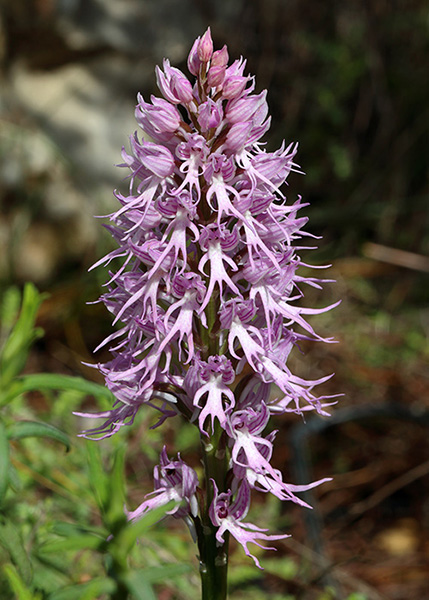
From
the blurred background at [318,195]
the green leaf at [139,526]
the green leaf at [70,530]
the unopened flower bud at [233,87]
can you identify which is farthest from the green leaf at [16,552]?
the blurred background at [318,195]

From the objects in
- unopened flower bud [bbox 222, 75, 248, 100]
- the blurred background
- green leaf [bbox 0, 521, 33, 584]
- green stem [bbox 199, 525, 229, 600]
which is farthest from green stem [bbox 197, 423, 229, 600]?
the blurred background

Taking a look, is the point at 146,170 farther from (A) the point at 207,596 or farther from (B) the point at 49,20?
(B) the point at 49,20

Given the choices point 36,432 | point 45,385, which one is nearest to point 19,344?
point 45,385

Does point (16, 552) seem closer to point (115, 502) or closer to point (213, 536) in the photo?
point (115, 502)

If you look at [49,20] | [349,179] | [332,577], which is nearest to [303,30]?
[349,179]

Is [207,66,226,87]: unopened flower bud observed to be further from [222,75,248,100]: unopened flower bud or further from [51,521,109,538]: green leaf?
[51,521,109,538]: green leaf
